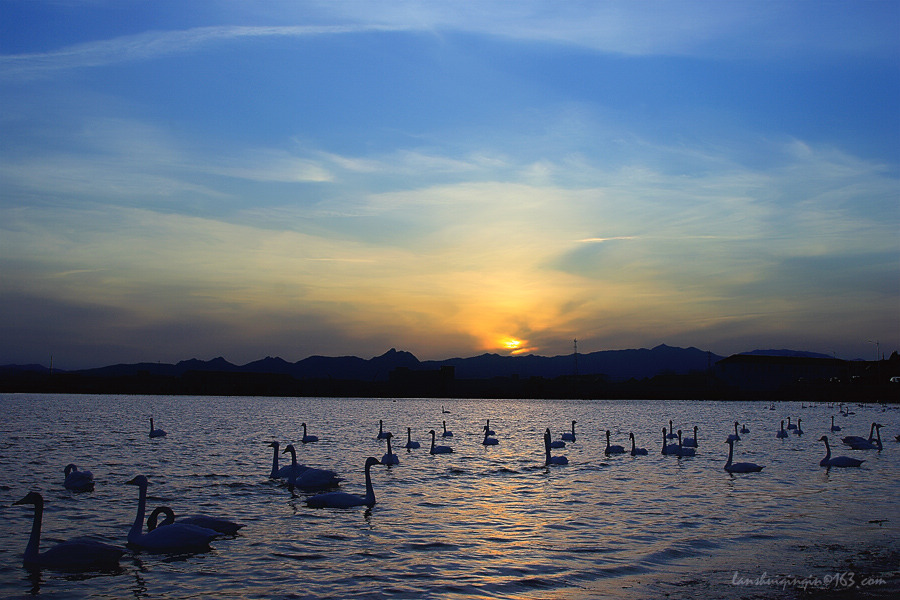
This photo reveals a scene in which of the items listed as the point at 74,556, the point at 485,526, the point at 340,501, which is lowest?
the point at 485,526

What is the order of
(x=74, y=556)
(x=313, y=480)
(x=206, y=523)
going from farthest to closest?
(x=313, y=480) → (x=206, y=523) → (x=74, y=556)

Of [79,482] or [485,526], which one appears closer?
[485,526]

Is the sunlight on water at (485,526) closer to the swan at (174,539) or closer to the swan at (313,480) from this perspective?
the swan at (174,539)

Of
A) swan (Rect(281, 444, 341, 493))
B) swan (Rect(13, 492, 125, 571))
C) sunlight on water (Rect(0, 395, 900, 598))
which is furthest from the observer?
swan (Rect(281, 444, 341, 493))

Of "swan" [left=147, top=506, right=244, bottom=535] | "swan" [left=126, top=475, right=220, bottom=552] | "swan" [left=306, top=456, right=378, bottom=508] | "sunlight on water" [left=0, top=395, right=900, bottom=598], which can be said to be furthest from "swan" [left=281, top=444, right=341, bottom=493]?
"swan" [left=126, top=475, right=220, bottom=552]

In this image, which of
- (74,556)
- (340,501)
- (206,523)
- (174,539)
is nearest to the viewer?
(74,556)

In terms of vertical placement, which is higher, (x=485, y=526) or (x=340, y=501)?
(x=340, y=501)

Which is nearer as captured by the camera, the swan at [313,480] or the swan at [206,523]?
the swan at [206,523]

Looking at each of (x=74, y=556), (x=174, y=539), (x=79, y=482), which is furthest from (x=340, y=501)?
(x=79, y=482)

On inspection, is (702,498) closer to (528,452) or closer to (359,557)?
(359,557)

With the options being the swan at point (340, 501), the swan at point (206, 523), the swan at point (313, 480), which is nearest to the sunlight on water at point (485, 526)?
Result: the swan at point (340, 501)

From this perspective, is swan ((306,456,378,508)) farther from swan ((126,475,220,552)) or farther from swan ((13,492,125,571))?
swan ((13,492,125,571))

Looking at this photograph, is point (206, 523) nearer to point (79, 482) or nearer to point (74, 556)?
point (74, 556)

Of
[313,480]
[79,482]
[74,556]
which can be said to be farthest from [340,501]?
[79,482]
